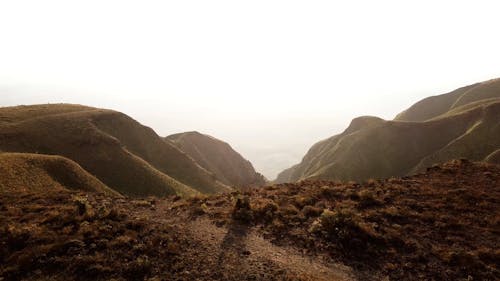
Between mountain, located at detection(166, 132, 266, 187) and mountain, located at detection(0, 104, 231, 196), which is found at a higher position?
mountain, located at detection(0, 104, 231, 196)

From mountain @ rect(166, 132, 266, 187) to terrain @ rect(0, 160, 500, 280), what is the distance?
109 metres

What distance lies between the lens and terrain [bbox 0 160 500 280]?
1566 centimetres

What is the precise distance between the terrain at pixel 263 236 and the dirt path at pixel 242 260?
0.19ft

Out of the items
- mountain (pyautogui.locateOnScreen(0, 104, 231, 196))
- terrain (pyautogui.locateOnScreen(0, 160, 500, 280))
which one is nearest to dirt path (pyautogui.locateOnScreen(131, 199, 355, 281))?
terrain (pyautogui.locateOnScreen(0, 160, 500, 280))

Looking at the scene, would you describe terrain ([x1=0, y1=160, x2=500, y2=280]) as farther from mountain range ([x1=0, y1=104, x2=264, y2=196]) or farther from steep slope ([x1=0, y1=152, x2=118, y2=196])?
mountain range ([x1=0, y1=104, x2=264, y2=196])

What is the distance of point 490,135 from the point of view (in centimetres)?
9550

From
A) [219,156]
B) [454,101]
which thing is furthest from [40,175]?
[454,101]

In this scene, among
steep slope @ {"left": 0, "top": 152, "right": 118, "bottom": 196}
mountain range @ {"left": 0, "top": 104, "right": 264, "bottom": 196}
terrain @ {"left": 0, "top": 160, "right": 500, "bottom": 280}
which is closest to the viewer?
terrain @ {"left": 0, "top": 160, "right": 500, "bottom": 280}

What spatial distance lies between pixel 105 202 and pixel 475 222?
28463 mm

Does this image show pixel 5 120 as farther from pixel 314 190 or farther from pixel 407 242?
pixel 407 242

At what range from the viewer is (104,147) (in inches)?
2734

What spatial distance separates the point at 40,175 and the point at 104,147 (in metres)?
26.4

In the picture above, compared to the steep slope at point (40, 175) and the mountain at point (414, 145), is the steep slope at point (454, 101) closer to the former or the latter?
the mountain at point (414, 145)

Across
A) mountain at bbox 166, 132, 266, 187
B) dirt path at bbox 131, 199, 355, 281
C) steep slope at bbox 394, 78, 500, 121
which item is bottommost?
mountain at bbox 166, 132, 266, 187
